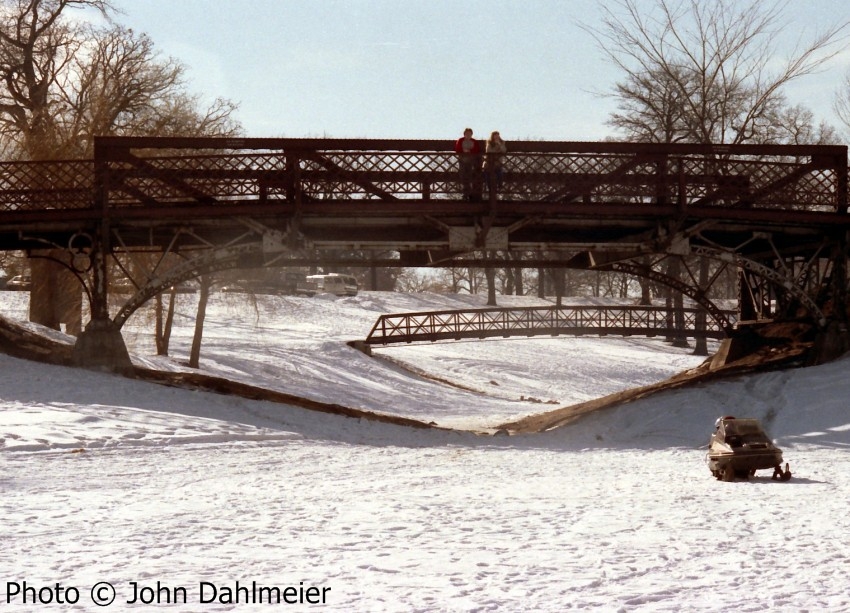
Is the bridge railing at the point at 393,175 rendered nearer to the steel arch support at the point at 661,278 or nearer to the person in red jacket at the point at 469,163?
the person in red jacket at the point at 469,163

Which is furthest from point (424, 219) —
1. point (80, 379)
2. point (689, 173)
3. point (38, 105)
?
point (38, 105)

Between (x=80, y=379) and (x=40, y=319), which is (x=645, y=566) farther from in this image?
(x=40, y=319)

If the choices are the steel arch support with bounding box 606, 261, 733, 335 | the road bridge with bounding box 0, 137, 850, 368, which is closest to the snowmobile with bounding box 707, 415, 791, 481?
the road bridge with bounding box 0, 137, 850, 368

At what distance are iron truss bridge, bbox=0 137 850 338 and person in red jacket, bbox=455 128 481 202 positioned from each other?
0.16ft

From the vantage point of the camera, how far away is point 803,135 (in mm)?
47688

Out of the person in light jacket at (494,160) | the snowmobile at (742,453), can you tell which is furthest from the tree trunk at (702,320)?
the snowmobile at (742,453)

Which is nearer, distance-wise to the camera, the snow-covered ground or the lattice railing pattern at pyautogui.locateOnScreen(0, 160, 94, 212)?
the snow-covered ground

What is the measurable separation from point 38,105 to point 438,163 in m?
19.1

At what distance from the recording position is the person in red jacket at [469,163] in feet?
74.5

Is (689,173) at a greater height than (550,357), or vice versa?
(689,173)

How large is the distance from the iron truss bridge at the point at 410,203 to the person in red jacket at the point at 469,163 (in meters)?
0.05

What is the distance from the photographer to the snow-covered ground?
305 inches

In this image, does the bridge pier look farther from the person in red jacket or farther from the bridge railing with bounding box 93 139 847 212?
the person in red jacket

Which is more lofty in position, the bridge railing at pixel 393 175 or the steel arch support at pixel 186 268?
the bridge railing at pixel 393 175
